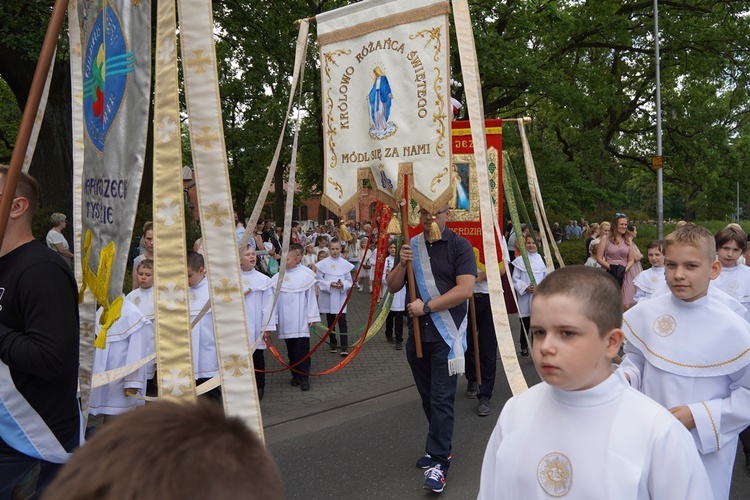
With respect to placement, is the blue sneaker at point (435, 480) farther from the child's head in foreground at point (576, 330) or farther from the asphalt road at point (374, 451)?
the child's head in foreground at point (576, 330)

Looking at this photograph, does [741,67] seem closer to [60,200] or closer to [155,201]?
[60,200]

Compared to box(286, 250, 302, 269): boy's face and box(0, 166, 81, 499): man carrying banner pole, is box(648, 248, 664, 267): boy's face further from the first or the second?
box(0, 166, 81, 499): man carrying banner pole

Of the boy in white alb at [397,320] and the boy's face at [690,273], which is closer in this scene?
the boy's face at [690,273]

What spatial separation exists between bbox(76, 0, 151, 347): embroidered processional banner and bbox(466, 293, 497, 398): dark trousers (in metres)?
4.32

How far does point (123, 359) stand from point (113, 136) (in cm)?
292

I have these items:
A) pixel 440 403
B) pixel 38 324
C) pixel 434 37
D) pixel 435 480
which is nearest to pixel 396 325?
pixel 440 403

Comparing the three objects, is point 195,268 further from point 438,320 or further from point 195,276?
point 438,320

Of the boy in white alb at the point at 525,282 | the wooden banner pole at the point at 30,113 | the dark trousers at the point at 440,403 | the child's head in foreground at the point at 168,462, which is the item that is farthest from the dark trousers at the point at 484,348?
the child's head in foreground at the point at 168,462

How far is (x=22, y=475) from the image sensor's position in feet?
7.64

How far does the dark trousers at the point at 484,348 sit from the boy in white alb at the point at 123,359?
3.05m

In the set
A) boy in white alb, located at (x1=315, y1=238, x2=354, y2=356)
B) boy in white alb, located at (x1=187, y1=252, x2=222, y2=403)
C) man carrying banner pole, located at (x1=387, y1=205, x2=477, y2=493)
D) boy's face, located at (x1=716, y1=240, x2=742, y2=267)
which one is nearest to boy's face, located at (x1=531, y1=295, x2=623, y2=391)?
man carrying banner pole, located at (x1=387, y1=205, x2=477, y2=493)

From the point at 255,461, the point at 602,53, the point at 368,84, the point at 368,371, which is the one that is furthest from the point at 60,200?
the point at 602,53

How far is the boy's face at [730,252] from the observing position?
553 centimetres

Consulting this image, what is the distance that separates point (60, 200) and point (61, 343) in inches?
438
